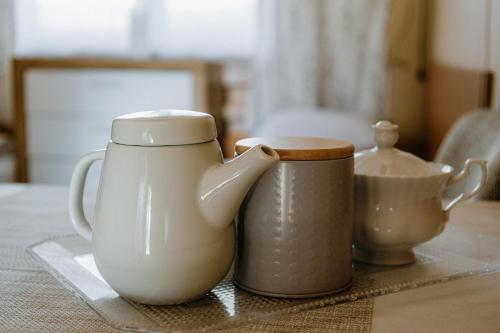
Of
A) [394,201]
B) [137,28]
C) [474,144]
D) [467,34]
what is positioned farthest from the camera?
[137,28]

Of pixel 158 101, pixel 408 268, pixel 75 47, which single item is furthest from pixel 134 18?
pixel 408 268

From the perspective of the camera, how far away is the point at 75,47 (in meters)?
3.05

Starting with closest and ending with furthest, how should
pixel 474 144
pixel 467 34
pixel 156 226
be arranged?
pixel 156 226, pixel 474 144, pixel 467 34

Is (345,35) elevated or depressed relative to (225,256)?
elevated

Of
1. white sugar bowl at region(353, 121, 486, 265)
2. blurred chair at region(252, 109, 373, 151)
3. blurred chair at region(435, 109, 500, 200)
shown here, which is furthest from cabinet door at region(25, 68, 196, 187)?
white sugar bowl at region(353, 121, 486, 265)

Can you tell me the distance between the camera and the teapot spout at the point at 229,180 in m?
0.54

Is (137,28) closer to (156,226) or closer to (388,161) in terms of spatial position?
(388,161)

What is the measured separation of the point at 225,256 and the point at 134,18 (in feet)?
8.67

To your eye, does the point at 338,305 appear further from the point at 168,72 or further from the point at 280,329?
the point at 168,72

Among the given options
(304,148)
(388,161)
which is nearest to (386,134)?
(388,161)

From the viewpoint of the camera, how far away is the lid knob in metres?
0.69

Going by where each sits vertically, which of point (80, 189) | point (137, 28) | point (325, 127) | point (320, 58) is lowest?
point (325, 127)

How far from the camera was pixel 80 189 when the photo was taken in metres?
0.61

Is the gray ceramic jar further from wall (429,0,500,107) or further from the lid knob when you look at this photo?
wall (429,0,500,107)
